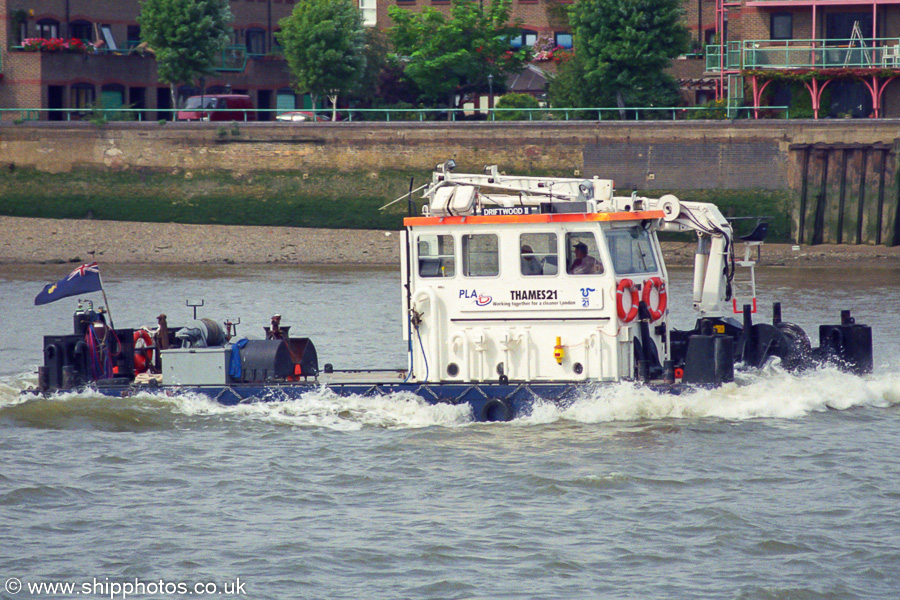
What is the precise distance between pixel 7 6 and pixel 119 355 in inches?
1506

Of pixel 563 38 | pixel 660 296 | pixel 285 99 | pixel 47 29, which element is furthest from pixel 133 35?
pixel 660 296

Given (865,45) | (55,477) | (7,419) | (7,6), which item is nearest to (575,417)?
(55,477)

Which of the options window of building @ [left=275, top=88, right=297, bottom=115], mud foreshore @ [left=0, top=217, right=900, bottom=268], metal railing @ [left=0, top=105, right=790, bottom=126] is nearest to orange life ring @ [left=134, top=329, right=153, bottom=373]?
mud foreshore @ [left=0, top=217, right=900, bottom=268]

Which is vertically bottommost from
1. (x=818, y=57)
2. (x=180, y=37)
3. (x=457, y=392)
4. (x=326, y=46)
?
(x=457, y=392)

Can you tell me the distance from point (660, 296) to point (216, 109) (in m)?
34.3

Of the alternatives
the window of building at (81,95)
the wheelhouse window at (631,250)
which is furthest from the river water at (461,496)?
the window of building at (81,95)

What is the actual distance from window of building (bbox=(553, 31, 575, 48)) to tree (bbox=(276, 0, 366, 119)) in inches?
440

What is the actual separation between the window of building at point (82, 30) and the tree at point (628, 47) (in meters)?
22.6

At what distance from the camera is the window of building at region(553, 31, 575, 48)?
59062 millimetres

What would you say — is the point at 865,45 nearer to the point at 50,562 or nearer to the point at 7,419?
the point at 7,419

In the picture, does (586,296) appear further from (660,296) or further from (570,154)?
(570,154)

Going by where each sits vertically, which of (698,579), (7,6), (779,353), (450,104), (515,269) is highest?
(7,6)

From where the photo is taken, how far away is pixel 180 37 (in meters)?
50.1

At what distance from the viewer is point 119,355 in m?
17.9
